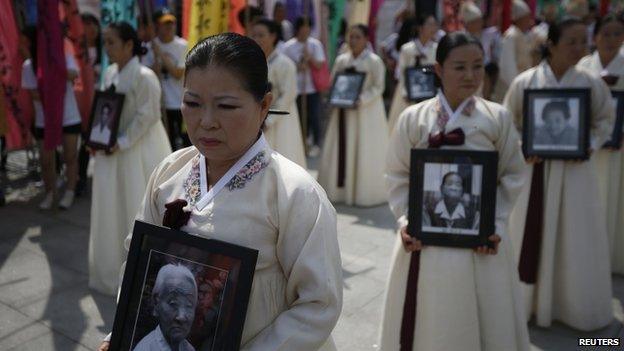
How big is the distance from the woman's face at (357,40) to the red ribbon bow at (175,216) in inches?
200

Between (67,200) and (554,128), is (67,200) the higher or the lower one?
the lower one

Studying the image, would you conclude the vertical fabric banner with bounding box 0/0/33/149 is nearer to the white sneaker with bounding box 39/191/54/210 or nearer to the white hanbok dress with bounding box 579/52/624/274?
the white sneaker with bounding box 39/191/54/210

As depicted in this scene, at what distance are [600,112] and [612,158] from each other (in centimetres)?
95

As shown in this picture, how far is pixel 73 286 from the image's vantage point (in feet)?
13.8

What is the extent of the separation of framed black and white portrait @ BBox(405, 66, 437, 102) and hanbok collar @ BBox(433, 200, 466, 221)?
407cm

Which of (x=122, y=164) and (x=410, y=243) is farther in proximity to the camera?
(x=122, y=164)

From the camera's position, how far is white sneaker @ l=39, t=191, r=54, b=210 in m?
5.97

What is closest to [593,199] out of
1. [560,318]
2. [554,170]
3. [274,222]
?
[554,170]

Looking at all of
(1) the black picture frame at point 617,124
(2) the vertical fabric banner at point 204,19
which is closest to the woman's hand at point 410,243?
(2) the vertical fabric banner at point 204,19

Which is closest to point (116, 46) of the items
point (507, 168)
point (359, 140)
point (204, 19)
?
point (204, 19)

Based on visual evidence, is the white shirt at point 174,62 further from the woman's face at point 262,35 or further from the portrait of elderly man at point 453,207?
the portrait of elderly man at point 453,207

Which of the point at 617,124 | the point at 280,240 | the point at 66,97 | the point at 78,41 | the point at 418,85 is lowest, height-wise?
the point at 280,240

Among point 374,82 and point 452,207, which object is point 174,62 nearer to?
point 374,82

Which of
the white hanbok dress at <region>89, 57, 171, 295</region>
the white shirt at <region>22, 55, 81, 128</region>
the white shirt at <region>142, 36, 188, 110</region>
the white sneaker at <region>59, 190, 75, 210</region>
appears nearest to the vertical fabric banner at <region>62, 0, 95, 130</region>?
the white shirt at <region>22, 55, 81, 128</region>
